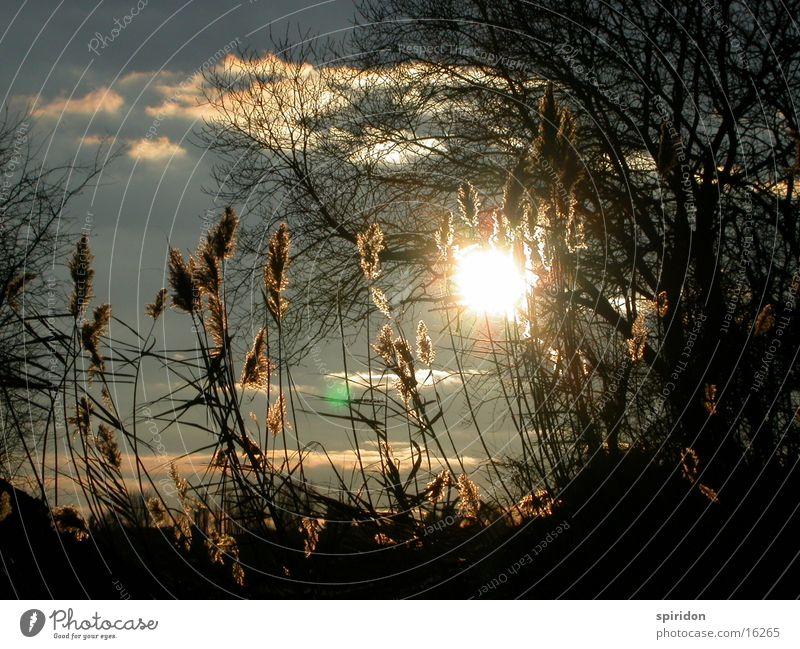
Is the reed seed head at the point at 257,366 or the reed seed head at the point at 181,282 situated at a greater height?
the reed seed head at the point at 181,282

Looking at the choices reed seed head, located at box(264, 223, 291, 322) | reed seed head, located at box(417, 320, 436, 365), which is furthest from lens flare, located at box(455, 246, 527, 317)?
reed seed head, located at box(264, 223, 291, 322)

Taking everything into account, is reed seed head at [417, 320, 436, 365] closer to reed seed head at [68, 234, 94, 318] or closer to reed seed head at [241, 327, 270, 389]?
reed seed head at [241, 327, 270, 389]

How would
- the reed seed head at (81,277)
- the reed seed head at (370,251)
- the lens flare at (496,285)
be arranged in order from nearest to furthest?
the reed seed head at (81,277) → the reed seed head at (370,251) → the lens flare at (496,285)

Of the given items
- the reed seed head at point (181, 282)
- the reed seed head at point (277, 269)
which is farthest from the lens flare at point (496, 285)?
the reed seed head at point (181, 282)

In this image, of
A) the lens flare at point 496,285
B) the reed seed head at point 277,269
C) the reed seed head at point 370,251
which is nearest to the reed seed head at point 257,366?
the reed seed head at point 277,269

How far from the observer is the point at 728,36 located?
24.8 ft

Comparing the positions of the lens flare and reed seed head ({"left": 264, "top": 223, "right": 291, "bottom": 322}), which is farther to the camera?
the lens flare

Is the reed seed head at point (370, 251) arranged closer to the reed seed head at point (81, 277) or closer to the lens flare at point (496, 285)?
the lens flare at point (496, 285)

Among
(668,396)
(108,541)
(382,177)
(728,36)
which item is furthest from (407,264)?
(108,541)

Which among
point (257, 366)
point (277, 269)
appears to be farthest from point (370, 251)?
point (257, 366)

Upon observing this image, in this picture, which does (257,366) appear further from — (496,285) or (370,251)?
(496,285)

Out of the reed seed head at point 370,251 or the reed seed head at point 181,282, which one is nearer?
the reed seed head at point 181,282

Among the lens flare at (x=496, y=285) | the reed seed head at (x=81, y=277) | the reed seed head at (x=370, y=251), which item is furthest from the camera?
the lens flare at (x=496, y=285)

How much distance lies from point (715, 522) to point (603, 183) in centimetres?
474
